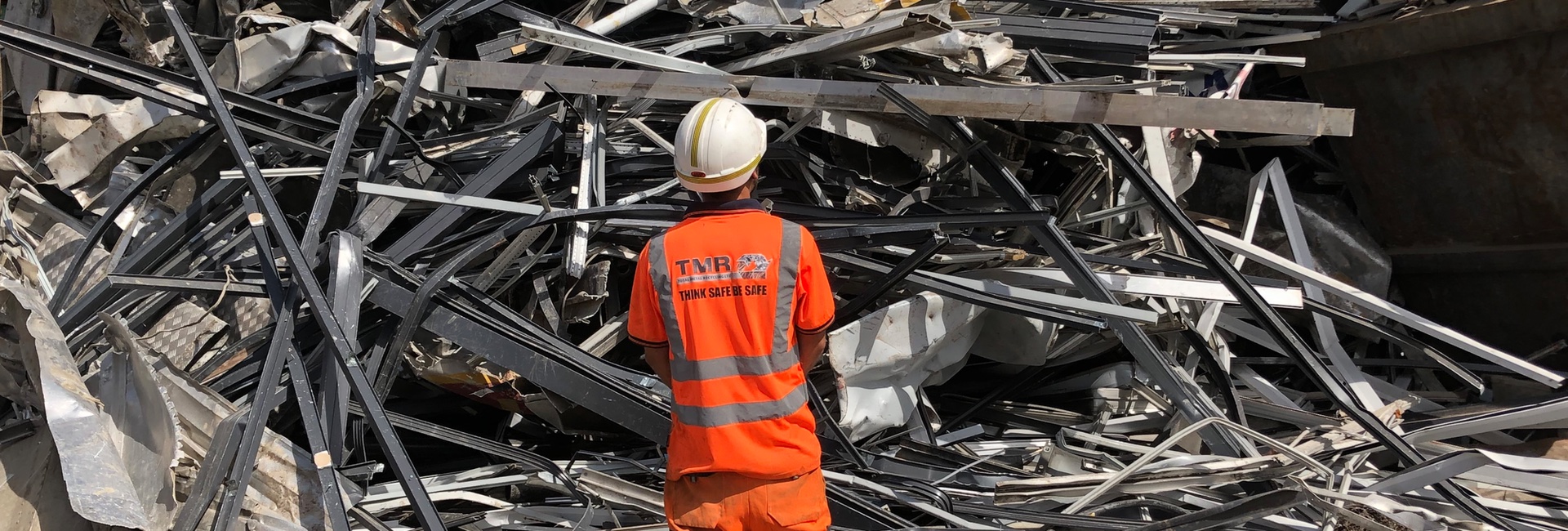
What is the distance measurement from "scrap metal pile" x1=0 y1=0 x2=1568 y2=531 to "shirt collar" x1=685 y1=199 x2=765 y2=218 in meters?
0.90

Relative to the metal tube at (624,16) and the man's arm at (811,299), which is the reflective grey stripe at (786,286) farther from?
the metal tube at (624,16)

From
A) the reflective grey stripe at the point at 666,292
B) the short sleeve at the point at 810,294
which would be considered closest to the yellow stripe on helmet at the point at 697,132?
the reflective grey stripe at the point at 666,292

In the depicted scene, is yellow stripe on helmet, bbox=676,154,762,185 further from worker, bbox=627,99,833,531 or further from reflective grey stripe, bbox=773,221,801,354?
reflective grey stripe, bbox=773,221,801,354

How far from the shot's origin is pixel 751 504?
2295 mm

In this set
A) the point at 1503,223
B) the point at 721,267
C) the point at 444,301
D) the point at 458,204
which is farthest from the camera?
the point at 1503,223

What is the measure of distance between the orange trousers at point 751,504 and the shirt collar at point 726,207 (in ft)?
2.24

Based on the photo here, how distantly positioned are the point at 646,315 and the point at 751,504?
1.91ft

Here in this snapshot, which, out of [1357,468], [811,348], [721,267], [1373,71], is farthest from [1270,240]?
[721,267]

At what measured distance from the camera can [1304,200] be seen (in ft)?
15.0

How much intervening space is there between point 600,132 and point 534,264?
0.57 meters

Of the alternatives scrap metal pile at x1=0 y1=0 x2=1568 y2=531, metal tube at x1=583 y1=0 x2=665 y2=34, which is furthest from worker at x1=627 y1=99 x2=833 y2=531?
metal tube at x1=583 y1=0 x2=665 y2=34

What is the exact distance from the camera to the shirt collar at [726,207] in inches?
92.9

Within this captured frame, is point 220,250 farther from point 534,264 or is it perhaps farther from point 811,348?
point 811,348

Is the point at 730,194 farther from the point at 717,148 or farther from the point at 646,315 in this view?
the point at 646,315
